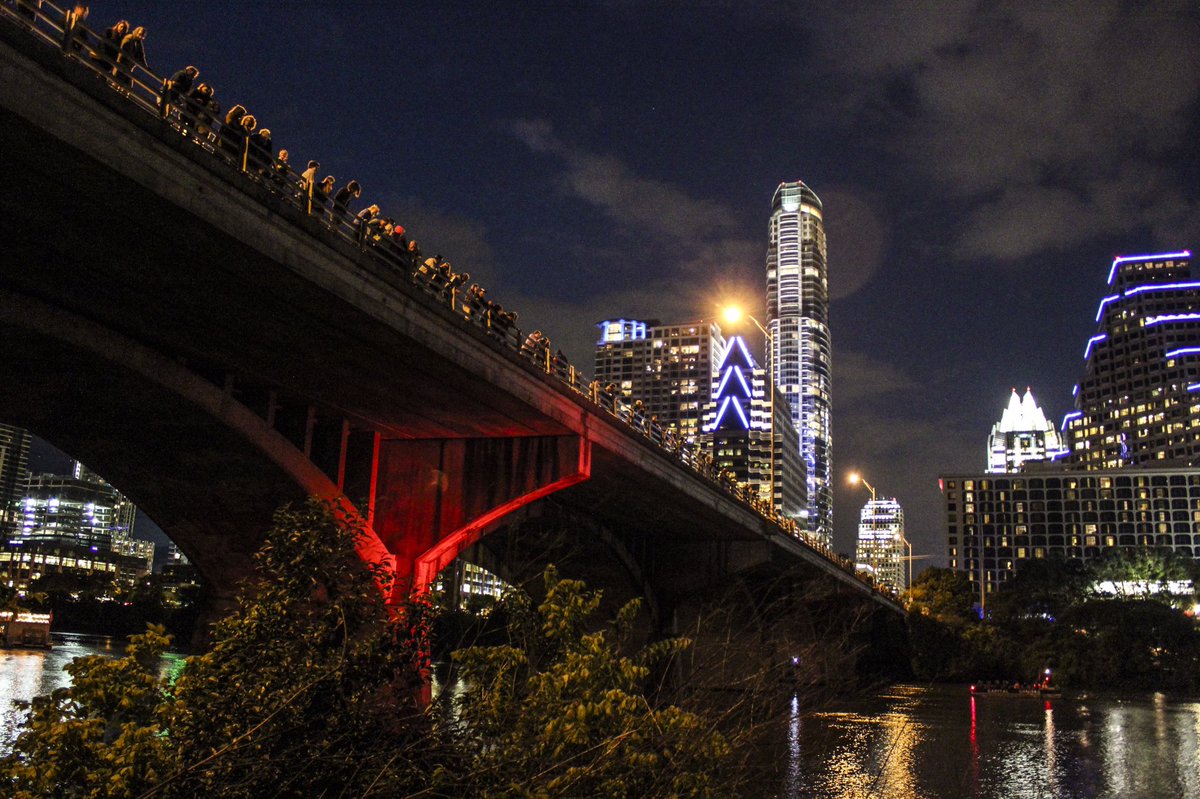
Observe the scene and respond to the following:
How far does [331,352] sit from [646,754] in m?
16.3

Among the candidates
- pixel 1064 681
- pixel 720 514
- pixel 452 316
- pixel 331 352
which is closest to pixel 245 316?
pixel 331 352

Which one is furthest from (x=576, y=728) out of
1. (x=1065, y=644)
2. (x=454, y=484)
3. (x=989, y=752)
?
(x=1065, y=644)

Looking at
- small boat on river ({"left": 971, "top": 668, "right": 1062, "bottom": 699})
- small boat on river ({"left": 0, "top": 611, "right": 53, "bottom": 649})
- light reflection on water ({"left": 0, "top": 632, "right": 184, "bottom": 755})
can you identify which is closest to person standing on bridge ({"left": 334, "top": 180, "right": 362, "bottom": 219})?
light reflection on water ({"left": 0, "top": 632, "right": 184, "bottom": 755})

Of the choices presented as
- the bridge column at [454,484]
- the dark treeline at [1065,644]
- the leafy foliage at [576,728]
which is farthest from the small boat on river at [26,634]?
the dark treeline at [1065,644]

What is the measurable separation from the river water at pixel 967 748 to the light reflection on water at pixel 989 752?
2.2 inches

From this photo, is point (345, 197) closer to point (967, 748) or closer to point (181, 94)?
point (181, 94)

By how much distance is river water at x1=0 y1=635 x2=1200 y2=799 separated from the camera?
28.5m

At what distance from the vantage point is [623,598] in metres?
53.1

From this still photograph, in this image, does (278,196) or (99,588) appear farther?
(99,588)

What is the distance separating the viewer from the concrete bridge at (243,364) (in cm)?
1528

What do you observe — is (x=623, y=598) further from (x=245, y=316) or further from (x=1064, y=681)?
→ (x=1064, y=681)

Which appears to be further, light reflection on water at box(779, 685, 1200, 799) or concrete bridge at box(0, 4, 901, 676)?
light reflection on water at box(779, 685, 1200, 799)

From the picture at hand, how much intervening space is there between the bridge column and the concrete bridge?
0.07 meters

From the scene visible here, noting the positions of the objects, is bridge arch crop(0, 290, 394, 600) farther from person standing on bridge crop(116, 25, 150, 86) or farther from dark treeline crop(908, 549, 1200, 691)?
dark treeline crop(908, 549, 1200, 691)
